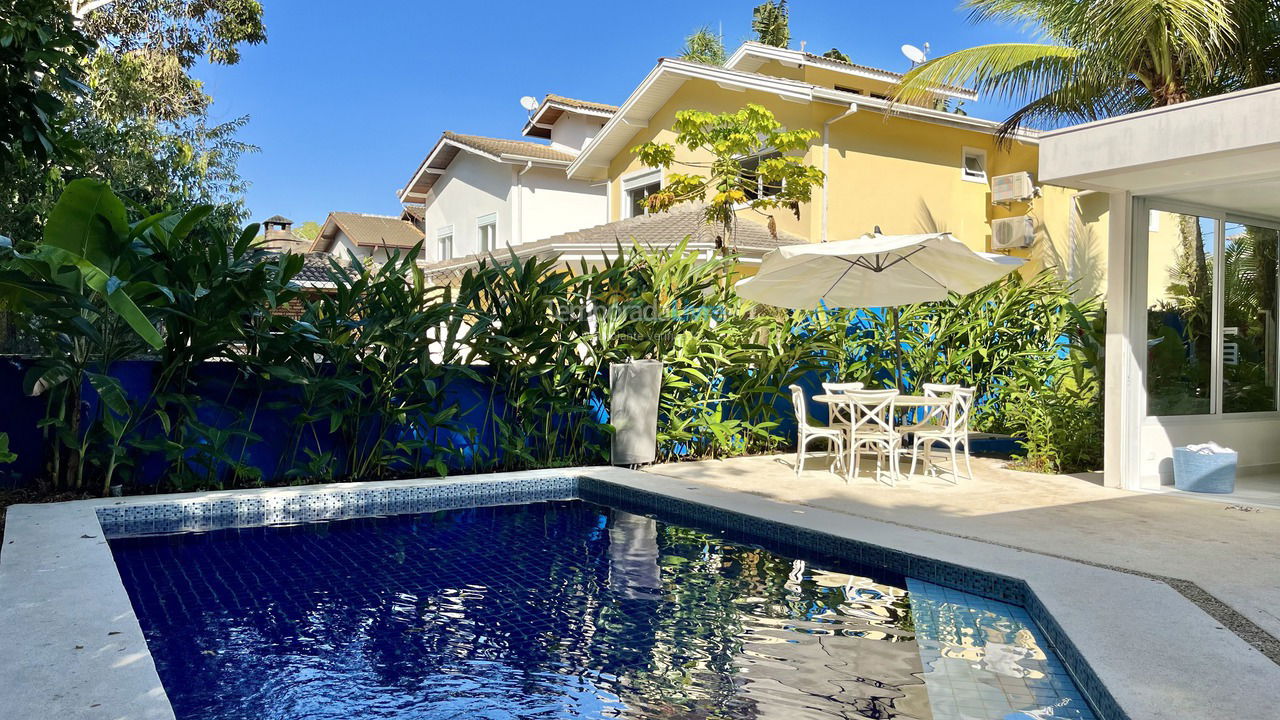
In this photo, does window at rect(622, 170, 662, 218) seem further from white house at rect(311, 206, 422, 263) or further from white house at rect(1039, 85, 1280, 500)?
white house at rect(311, 206, 422, 263)

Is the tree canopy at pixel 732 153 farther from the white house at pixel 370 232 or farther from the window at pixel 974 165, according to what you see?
the white house at pixel 370 232

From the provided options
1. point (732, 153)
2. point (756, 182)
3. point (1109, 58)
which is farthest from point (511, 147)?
point (1109, 58)

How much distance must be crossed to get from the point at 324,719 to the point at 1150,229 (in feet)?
24.5

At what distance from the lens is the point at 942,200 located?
17234 millimetres

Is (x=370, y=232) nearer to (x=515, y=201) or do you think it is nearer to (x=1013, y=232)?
(x=515, y=201)

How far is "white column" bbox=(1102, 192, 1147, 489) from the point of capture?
305 inches

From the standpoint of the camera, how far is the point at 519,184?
71.2 ft

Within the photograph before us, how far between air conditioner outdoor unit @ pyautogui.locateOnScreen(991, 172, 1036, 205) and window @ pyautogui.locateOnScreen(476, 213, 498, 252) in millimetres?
11494

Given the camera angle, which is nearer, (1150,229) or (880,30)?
(1150,229)

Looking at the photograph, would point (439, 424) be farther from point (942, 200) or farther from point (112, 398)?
point (942, 200)

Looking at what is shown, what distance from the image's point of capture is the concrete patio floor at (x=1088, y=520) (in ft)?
15.1

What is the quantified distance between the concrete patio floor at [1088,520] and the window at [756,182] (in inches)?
204

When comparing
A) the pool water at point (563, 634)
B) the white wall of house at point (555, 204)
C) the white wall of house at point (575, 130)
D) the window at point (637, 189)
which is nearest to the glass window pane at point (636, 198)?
the window at point (637, 189)

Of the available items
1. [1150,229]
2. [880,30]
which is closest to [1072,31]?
[1150,229]
